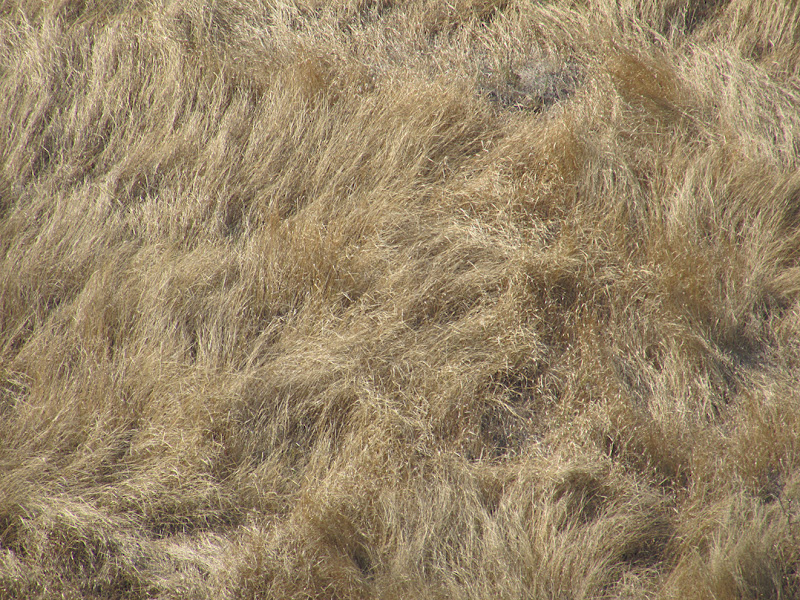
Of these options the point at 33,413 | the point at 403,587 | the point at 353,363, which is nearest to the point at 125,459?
the point at 33,413

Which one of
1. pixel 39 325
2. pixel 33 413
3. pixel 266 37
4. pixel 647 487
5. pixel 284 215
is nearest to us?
pixel 647 487

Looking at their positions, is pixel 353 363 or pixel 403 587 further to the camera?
pixel 353 363

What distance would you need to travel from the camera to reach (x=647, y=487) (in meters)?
2.06

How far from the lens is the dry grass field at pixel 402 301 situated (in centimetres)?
198

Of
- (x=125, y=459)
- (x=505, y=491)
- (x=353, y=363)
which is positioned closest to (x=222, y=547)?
(x=125, y=459)

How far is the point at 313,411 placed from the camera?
2299mm

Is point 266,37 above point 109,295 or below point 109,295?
above

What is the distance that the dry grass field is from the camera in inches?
78.0

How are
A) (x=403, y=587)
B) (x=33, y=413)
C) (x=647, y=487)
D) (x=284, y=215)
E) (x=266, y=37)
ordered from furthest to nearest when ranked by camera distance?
(x=266, y=37)
(x=284, y=215)
(x=33, y=413)
(x=647, y=487)
(x=403, y=587)

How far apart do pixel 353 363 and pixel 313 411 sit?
0.23 m

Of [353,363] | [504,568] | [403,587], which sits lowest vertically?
[403,587]

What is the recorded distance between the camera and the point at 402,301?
252 cm

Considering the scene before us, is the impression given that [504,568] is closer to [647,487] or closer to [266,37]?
[647,487]

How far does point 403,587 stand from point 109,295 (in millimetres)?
1663
